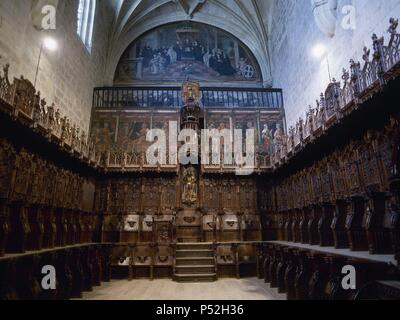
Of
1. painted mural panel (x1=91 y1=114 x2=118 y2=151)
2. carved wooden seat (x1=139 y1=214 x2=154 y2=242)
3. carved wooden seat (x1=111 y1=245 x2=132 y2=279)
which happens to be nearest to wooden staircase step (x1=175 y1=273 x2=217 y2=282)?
carved wooden seat (x1=111 y1=245 x2=132 y2=279)

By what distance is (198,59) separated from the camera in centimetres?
1675

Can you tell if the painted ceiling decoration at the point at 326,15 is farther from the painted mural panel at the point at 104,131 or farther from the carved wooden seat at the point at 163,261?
the painted mural panel at the point at 104,131

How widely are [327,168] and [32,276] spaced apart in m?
7.31

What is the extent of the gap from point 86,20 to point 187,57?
624cm

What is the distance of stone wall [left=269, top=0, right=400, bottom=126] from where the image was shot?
6449 mm

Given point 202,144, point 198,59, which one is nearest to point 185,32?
point 198,59

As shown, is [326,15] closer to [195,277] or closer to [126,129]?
[195,277]

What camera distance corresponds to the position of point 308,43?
984 cm

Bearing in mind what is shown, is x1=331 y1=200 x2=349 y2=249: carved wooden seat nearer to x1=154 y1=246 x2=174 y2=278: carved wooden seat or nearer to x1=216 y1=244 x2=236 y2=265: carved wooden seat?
x1=216 y1=244 x2=236 y2=265: carved wooden seat

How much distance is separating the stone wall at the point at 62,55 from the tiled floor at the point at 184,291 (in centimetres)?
632

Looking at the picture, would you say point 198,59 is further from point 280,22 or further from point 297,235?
point 297,235

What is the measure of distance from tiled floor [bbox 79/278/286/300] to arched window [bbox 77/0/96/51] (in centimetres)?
1026

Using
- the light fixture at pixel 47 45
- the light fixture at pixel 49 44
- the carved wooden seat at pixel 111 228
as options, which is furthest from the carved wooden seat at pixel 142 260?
the light fixture at pixel 49 44

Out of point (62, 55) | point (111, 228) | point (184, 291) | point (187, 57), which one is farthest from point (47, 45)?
point (187, 57)
